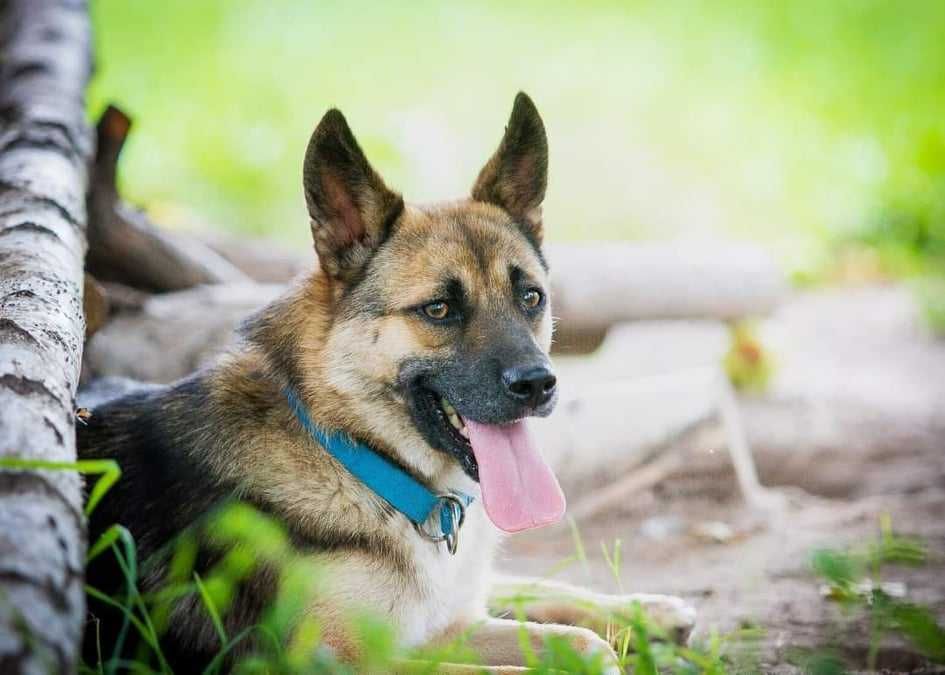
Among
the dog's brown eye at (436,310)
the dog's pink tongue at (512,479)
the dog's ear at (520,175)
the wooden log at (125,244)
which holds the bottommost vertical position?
the dog's pink tongue at (512,479)

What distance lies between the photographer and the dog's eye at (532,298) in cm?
299

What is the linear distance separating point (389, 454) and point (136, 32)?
855cm

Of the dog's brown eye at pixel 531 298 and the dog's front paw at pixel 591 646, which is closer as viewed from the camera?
the dog's front paw at pixel 591 646

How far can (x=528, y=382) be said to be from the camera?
104 inches

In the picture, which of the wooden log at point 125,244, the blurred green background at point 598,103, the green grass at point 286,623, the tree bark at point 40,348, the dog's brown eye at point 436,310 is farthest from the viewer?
the blurred green background at point 598,103

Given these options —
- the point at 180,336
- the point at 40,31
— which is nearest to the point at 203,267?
the point at 180,336

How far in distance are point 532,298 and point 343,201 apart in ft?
2.17

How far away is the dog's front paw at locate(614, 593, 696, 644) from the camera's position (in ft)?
9.89

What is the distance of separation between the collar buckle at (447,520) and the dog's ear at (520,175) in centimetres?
96

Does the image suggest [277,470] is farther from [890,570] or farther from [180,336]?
[890,570]

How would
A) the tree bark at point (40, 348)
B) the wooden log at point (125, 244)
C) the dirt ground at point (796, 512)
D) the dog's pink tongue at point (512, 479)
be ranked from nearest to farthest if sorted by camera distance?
the tree bark at point (40, 348), the dog's pink tongue at point (512, 479), the dirt ground at point (796, 512), the wooden log at point (125, 244)

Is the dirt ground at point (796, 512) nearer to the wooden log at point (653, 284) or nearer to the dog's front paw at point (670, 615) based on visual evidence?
the dog's front paw at point (670, 615)

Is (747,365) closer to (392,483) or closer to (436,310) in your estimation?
(436,310)

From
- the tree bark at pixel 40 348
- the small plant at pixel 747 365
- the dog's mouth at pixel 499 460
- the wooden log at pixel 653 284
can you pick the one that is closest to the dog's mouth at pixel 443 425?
the dog's mouth at pixel 499 460
